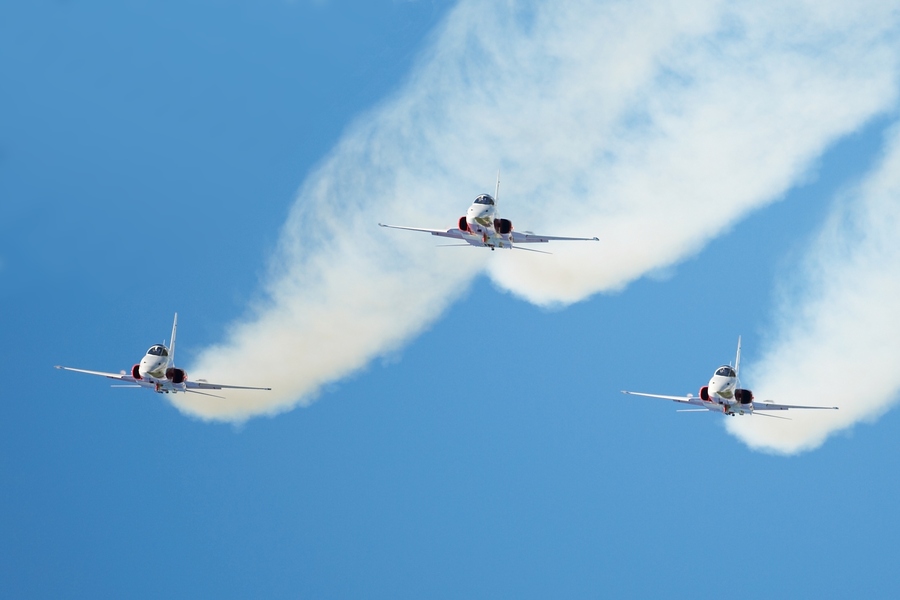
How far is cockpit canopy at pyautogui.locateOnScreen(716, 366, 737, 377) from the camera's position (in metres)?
101

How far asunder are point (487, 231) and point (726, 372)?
59.5ft

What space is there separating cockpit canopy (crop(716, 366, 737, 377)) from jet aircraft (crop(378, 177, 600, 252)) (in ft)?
39.9

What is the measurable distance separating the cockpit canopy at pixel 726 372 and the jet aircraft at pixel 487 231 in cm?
1216

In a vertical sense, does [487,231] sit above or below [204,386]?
above

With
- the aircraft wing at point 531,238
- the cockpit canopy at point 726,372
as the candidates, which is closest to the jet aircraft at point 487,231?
the aircraft wing at point 531,238

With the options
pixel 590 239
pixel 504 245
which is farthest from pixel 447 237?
pixel 590 239

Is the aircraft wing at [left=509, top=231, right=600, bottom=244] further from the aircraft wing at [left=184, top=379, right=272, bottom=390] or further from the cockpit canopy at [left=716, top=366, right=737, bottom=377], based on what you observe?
the aircraft wing at [left=184, top=379, right=272, bottom=390]

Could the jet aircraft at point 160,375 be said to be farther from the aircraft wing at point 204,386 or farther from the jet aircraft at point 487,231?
the jet aircraft at point 487,231

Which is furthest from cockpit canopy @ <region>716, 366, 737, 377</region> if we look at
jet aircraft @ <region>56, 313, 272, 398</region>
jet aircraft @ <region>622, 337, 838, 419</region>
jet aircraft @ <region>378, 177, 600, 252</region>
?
jet aircraft @ <region>56, 313, 272, 398</region>

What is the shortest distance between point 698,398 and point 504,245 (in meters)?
16.5

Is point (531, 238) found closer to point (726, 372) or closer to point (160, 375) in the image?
point (726, 372)

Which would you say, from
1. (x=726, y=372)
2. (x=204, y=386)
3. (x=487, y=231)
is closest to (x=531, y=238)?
(x=487, y=231)

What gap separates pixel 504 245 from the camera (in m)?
102

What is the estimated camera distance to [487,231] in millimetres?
100688
